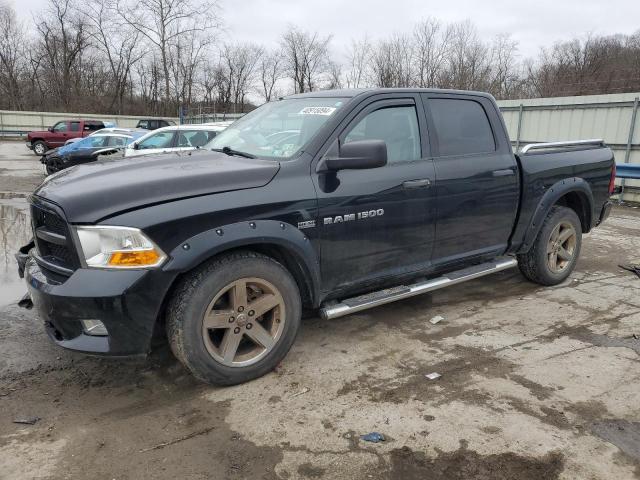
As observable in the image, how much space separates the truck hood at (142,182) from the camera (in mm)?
2773

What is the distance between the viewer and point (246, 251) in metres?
3.16

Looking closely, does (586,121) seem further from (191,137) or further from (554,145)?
(191,137)

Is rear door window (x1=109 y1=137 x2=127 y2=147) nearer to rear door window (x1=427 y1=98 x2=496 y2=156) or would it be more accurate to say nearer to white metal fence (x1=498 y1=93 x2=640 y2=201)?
white metal fence (x1=498 y1=93 x2=640 y2=201)

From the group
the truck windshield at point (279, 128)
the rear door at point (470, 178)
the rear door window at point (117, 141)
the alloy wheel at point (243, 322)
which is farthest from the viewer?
the rear door window at point (117, 141)

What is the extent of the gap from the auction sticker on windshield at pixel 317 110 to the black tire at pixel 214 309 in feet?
3.99

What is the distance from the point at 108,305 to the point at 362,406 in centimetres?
159

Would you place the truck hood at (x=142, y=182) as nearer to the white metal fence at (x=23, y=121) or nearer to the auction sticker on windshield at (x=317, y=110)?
the auction sticker on windshield at (x=317, y=110)

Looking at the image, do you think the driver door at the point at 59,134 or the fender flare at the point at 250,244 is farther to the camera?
the driver door at the point at 59,134

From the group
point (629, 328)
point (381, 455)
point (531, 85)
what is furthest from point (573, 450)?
point (531, 85)

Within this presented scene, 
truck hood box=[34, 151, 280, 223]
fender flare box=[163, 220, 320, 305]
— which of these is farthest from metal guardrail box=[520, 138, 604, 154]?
truck hood box=[34, 151, 280, 223]

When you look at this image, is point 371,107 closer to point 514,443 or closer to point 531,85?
point 514,443

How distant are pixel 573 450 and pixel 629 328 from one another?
83.6 inches

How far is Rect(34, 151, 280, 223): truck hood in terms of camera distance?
2.77 metres

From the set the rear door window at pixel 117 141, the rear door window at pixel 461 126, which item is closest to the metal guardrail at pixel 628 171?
the rear door window at pixel 461 126
